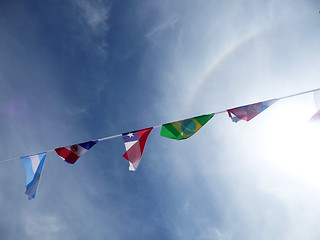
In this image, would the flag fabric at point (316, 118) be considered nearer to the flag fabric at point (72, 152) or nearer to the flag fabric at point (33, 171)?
the flag fabric at point (72, 152)

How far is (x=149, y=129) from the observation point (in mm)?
6508

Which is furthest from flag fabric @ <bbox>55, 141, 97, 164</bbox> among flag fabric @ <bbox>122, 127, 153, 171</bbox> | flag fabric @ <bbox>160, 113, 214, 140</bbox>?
flag fabric @ <bbox>160, 113, 214, 140</bbox>

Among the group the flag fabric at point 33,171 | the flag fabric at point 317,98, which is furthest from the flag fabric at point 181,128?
the flag fabric at point 33,171

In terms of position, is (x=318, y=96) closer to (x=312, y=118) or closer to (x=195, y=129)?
(x=312, y=118)

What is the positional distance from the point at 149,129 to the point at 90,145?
87.1 inches

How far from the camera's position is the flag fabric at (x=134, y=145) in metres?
6.25

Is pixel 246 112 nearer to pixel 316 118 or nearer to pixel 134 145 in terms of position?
pixel 316 118

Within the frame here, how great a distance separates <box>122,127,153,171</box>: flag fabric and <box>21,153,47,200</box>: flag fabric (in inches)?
124

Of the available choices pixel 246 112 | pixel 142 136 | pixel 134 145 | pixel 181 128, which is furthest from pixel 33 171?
pixel 246 112

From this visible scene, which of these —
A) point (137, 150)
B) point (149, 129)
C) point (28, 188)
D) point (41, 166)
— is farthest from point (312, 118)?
point (28, 188)

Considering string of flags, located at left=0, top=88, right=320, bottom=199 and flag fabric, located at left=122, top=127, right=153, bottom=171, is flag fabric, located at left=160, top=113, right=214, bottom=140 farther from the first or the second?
flag fabric, located at left=122, top=127, right=153, bottom=171

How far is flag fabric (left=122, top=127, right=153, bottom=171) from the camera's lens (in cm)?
625

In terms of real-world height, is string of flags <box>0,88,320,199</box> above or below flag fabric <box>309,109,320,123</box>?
above

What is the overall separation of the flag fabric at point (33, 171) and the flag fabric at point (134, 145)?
3.14 meters
